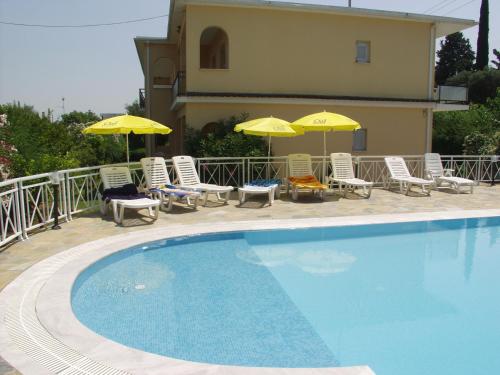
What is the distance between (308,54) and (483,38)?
35.3 metres

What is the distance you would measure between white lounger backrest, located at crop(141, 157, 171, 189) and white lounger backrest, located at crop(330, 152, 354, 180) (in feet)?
17.2

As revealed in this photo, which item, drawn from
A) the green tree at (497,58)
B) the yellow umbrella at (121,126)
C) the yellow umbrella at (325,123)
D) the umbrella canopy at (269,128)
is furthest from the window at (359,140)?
the green tree at (497,58)

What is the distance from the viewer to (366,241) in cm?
913

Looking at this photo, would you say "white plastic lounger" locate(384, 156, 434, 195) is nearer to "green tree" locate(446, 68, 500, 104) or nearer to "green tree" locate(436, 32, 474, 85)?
"green tree" locate(446, 68, 500, 104)

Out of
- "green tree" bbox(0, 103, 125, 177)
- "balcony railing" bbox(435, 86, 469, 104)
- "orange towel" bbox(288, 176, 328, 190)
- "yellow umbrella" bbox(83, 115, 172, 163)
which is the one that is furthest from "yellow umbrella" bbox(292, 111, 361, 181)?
"balcony railing" bbox(435, 86, 469, 104)

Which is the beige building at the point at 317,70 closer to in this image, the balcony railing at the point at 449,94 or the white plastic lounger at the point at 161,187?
the balcony railing at the point at 449,94

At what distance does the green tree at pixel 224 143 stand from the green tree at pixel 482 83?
36.6 metres

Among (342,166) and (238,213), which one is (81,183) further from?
(342,166)

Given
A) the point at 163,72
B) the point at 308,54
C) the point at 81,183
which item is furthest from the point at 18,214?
the point at 163,72

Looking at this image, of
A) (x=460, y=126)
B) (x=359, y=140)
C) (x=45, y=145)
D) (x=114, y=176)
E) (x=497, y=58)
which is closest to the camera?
(x=114, y=176)

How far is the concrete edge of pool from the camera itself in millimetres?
3740

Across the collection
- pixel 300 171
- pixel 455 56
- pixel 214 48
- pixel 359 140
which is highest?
pixel 455 56

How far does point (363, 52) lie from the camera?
18.2 meters

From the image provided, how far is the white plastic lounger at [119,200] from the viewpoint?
9.29 m
